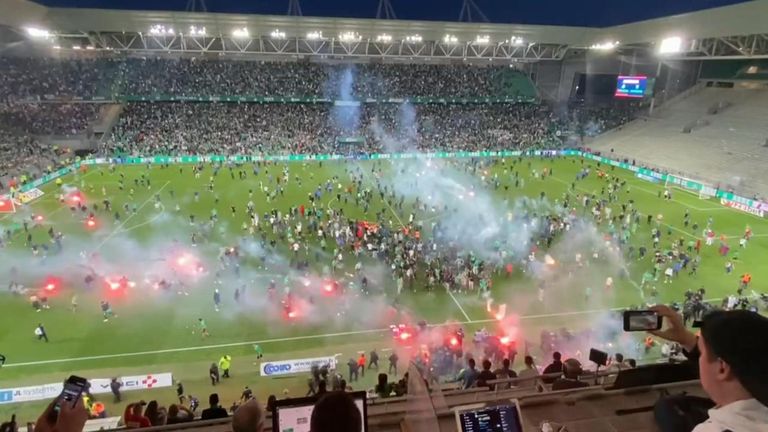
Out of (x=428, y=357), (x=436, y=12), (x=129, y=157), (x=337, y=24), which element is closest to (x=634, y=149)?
(x=436, y=12)

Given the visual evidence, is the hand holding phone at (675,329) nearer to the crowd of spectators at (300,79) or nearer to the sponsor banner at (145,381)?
the sponsor banner at (145,381)

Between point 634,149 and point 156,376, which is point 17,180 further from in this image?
point 634,149

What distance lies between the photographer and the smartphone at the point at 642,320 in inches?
169

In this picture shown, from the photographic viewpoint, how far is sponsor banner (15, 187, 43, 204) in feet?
98.9

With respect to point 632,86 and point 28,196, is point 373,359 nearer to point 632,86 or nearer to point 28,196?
point 28,196

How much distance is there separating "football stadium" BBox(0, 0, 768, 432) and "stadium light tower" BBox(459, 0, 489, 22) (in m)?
0.19

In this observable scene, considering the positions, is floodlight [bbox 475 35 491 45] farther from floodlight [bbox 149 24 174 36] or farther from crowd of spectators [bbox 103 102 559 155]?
floodlight [bbox 149 24 174 36]

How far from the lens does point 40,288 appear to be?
19172mm

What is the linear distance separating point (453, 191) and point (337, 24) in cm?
1795

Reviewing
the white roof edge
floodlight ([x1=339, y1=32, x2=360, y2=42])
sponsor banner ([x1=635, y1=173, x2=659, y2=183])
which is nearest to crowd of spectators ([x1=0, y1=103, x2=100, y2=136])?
the white roof edge

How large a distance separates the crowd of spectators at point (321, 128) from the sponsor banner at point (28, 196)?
11876 millimetres

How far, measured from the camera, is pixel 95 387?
13273 mm

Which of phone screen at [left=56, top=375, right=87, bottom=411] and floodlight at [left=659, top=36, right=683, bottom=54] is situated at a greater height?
floodlight at [left=659, top=36, right=683, bottom=54]

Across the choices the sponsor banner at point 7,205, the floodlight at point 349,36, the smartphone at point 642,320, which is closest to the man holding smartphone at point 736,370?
the smartphone at point 642,320
